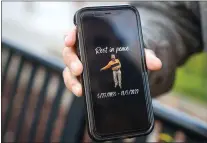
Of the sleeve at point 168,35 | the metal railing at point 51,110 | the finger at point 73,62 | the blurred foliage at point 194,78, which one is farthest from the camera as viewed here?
the blurred foliage at point 194,78

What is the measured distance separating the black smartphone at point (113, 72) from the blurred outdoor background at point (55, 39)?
1.75 ft

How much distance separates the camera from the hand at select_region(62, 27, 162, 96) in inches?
26.5

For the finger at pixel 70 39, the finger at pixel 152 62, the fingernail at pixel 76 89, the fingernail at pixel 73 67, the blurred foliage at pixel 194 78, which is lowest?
the blurred foliage at pixel 194 78

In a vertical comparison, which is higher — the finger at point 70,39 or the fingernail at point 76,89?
the finger at point 70,39

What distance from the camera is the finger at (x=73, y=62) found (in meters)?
0.67

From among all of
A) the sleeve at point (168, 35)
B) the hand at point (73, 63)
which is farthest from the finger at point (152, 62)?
the sleeve at point (168, 35)

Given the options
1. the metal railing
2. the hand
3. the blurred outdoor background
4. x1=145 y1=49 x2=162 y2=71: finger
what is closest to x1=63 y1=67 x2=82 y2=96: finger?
the hand

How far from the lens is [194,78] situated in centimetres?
143

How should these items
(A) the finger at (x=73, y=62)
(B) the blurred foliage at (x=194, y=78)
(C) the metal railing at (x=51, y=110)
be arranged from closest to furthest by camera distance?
(A) the finger at (x=73, y=62)
(C) the metal railing at (x=51, y=110)
(B) the blurred foliage at (x=194, y=78)

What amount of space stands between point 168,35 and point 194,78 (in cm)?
59

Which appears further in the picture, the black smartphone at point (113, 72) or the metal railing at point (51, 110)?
the metal railing at point (51, 110)

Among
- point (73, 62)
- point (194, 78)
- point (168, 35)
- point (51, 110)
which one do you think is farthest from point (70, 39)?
point (194, 78)

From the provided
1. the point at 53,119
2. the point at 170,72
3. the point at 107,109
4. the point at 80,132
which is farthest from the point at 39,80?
the point at 107,109

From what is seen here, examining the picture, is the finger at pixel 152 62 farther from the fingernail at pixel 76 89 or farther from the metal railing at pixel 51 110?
the metal railing at pixel 51 110
